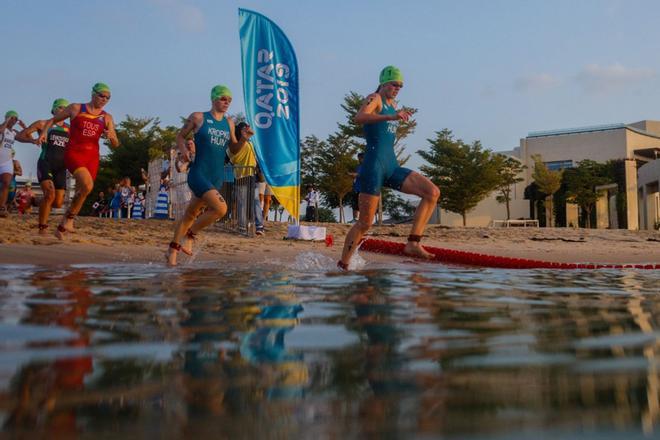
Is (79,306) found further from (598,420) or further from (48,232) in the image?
(48,232)

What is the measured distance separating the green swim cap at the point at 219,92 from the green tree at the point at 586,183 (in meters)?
37.8

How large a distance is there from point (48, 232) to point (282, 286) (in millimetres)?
7762

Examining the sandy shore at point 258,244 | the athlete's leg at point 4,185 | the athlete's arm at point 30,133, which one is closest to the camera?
the sandy shore at point 258,244

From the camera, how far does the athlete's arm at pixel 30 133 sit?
905 cm

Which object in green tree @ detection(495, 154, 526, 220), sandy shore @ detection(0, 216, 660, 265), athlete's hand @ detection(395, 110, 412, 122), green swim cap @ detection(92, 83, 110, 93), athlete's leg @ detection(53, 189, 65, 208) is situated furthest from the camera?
green tree @ detection(495, 154, 526, 220)

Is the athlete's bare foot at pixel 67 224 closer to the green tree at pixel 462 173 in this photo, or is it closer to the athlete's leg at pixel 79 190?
the athlete's leg at pixel 79 190

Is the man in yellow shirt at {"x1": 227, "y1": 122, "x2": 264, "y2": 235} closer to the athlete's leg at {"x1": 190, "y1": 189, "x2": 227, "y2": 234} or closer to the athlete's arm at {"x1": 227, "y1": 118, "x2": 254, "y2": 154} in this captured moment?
the athlete's arm at {"x1": 227, "y1": 118, "x2": 254, "y2": 154}

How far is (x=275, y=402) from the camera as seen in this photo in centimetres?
133

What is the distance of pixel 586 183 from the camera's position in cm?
4125

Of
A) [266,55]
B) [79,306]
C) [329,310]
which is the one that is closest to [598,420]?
[329,310]

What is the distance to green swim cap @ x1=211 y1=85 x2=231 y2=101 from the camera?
7.05 m

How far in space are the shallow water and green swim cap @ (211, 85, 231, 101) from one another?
159 inches

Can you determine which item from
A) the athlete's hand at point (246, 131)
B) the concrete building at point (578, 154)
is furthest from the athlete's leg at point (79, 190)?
the concrete building at point (578, 154)

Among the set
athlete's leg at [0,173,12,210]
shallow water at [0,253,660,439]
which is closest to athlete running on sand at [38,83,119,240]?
athlete's leg at [0,173,12,210]
